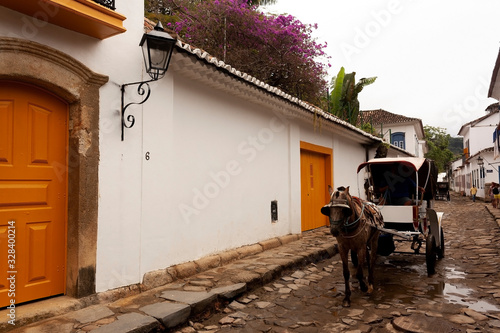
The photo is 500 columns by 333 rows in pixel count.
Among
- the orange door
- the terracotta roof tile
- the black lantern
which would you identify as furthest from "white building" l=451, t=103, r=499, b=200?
the orange door

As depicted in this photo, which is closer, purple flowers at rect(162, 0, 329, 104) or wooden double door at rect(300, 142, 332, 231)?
wooden double door at rect(300, 142, 332, 231)

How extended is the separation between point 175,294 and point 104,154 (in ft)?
6.74

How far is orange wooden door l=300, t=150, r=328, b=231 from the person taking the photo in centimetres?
984

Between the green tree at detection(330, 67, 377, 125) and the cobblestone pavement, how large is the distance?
1016cm

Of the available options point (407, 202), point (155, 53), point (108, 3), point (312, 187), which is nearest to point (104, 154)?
point (155, 53)

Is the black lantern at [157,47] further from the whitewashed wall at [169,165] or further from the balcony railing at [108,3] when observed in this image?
the balcony railing at [108,3]

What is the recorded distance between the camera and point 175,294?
179 inches

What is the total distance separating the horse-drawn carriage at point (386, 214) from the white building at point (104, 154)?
93.1 inches

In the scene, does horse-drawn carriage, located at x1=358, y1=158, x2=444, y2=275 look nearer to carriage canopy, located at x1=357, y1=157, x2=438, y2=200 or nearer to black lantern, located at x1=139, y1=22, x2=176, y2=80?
carriage canopy, located at x1=357, y1=157, x2=438, y2=200

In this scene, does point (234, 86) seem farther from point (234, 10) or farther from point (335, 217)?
point (234, 10)

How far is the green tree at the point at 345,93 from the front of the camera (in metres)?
16.0

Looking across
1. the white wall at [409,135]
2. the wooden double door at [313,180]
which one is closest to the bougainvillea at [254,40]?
the wooden double door at [313,180]

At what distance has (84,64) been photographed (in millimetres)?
4168

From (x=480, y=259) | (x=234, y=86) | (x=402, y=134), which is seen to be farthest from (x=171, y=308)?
(x=402, y=134)
